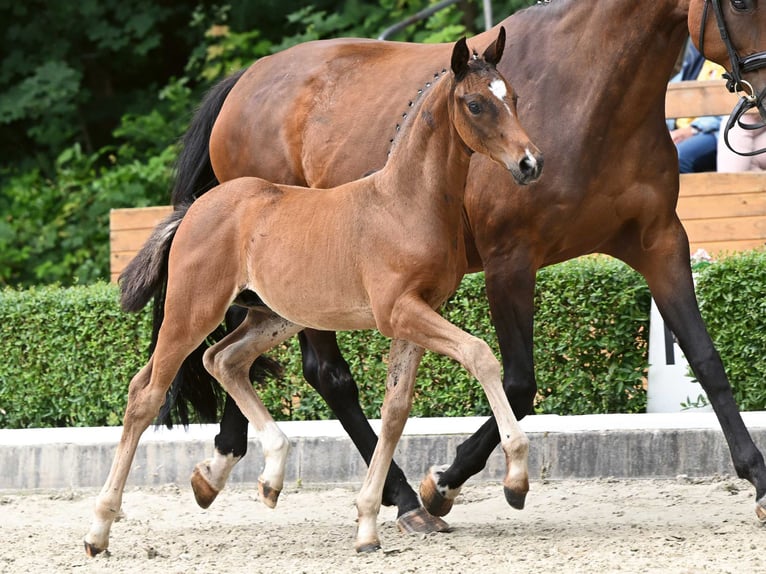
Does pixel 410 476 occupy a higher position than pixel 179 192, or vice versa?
pixel 179 192

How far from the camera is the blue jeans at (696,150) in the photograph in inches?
339

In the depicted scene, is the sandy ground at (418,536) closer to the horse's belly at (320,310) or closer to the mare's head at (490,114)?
the horse's belly at (320,310)

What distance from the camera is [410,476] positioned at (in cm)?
610

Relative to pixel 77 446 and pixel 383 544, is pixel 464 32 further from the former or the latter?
pixel 383 544

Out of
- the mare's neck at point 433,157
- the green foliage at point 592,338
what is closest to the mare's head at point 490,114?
the mare's neck at point 433,157

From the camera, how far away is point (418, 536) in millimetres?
4836

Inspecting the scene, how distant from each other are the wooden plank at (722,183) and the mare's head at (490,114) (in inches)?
147

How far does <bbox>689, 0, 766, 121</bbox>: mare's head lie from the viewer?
14.4 ft

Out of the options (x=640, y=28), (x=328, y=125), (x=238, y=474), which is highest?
(x=640, y=28)

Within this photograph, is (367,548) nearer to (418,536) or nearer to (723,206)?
(418,536)

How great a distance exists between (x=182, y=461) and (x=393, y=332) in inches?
98.1

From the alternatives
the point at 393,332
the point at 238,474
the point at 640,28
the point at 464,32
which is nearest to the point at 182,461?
the point at 238,474

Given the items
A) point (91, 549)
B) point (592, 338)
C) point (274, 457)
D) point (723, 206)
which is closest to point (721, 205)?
point (723, 206)

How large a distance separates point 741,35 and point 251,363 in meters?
2.32
